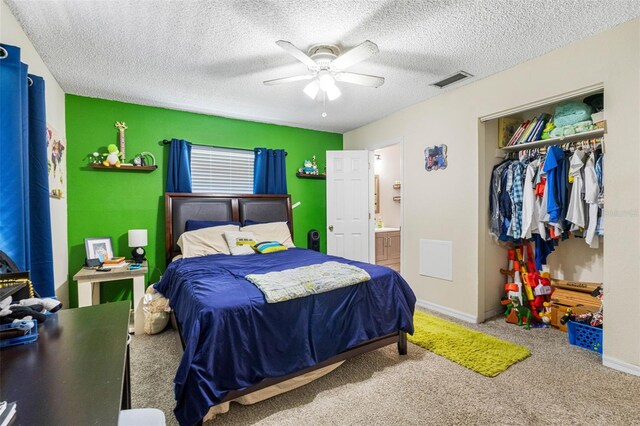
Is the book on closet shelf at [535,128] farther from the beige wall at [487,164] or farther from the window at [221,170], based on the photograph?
the window at [221,170]

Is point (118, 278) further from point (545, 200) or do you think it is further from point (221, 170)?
point (545, 200)

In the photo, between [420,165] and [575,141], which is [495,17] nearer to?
[575,141]

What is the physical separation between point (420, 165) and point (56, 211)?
3998mm

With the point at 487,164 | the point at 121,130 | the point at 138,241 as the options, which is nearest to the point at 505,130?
the point at 487,164

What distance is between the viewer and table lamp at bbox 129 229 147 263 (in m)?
3.38

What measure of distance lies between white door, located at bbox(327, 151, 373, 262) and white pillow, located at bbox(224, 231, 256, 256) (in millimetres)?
1392

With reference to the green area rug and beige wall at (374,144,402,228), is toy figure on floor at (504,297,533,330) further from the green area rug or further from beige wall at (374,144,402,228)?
beige wall at (374,144,402,228)

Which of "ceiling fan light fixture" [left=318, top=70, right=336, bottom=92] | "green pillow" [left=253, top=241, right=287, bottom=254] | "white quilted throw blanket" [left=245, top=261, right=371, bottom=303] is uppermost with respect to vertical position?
"ceiling fan light fixture" [left=318, top=70, right=336, bottom=92]

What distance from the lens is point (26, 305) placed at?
116 centimetres

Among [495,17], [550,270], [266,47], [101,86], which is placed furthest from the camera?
[550,270]

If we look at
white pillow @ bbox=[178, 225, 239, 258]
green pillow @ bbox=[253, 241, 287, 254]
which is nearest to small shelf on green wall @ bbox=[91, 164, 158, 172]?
white pillow @ bbox=[178, 225, 239, 258]

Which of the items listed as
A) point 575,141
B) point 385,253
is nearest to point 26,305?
point 575,141

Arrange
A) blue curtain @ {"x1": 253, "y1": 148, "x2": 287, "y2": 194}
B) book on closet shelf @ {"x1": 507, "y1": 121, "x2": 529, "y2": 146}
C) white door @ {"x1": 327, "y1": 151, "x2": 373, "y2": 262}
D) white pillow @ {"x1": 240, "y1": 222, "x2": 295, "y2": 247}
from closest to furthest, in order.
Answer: book on closet shelf @ {"x1": 507, "y1": 121, "x2": 529, "y2": 146}, white pillow @ {"x1": 240, "y1": 222, "x2": 295, "y2": 247}, blue curtain @ {"x1": 253, "y1": 148, "x2": 287, "y2": 194}, white door @ {"x1": 327, "y1": 151, "x2": 373, "y2": 262}

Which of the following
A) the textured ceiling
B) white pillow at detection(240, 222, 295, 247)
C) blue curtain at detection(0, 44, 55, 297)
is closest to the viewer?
blue curtain at detection(0, 44, 55, 297)
